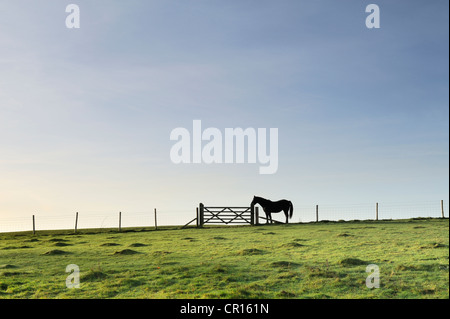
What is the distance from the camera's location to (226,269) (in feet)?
48.9

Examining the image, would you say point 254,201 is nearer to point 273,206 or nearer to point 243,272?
point 273,206

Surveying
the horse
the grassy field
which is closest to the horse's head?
the horse

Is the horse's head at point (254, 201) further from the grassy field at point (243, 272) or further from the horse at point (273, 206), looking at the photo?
the grassy field at point (243, 272)

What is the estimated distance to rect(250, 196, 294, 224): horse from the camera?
4322 cm

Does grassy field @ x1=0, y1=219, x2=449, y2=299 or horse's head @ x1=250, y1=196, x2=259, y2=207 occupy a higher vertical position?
horse's head @ x1=250, y1=196, x2=259, y2=207

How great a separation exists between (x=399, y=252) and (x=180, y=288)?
34.3 feet

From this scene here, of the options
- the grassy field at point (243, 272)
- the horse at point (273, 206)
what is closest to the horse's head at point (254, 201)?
the horse at point (273, 206)

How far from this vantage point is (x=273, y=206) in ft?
142

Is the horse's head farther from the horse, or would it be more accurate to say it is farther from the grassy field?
the grassy field

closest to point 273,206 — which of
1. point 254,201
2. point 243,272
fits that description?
point 254,201

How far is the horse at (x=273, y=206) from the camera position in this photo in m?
43.2
